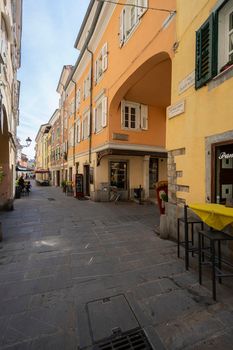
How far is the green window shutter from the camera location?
3.76 m

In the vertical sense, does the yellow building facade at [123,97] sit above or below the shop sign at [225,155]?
above

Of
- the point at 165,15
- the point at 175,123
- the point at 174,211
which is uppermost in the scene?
the point at 165,15

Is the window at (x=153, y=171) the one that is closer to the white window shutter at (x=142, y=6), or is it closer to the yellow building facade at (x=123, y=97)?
the yellow building facade at (x=123, y=97)

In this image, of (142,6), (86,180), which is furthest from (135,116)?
(86,180)

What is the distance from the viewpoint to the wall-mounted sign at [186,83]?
171 inches

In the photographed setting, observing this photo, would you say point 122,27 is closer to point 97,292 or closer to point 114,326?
point 97,292

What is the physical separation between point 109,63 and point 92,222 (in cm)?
809

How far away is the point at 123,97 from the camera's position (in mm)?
10484

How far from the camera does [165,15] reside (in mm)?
5695

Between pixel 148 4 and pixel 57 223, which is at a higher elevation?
pixel 148 4

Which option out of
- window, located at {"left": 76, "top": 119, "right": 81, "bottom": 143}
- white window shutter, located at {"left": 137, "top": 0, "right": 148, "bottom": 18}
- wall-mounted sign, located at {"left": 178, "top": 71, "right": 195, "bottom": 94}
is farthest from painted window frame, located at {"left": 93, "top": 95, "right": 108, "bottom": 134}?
wall-mounted sign, located at {"left": 178, "top": 71, "right": 195, "bottom": 94}

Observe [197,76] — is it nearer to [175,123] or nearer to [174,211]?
[175,123]

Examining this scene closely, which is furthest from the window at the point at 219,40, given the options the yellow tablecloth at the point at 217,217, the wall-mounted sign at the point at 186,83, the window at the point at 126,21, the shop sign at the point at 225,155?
the window at the point at 126,21

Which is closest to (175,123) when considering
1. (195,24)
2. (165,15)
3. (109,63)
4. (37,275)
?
(195,24)
